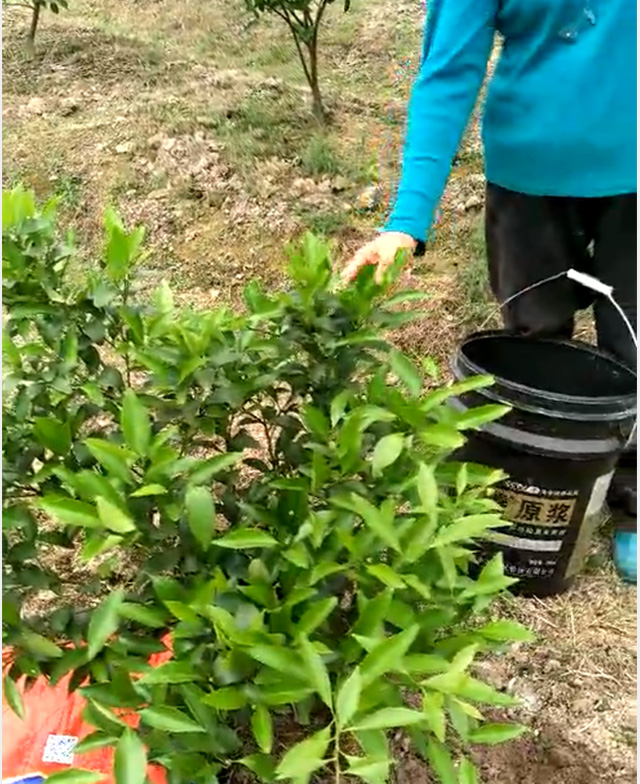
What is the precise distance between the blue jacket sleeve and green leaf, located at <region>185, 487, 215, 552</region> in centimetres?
76

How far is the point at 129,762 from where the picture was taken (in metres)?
1.06

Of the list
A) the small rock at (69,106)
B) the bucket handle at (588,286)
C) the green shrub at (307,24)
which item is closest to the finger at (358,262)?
the bucket handle at (588,286)

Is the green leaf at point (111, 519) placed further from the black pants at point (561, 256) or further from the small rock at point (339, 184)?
the small rock at point (339, 184)

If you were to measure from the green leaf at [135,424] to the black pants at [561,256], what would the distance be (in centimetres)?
125

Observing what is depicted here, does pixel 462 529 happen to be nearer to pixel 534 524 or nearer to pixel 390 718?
pixel 390 718

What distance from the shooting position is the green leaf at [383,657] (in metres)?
1.06

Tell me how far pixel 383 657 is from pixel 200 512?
0.90 ft

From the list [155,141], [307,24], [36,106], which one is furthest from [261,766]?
[36,106]

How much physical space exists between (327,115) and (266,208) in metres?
0.87

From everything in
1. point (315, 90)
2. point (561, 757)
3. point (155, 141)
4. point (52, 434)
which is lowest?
point (561, 757)

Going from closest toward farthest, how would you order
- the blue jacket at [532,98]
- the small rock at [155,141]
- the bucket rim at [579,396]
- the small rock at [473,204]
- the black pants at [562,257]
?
the blue jacket at [532,98] → the bucket rim at [579,396] → the black pants at [562,257] → the small rock at [473,204] → the small rock at [155,141]

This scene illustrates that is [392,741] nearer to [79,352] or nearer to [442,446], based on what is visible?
[442,446]

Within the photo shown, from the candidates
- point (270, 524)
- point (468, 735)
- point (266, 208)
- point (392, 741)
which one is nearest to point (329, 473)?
point (270, 524)

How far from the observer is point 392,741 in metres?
1.79
